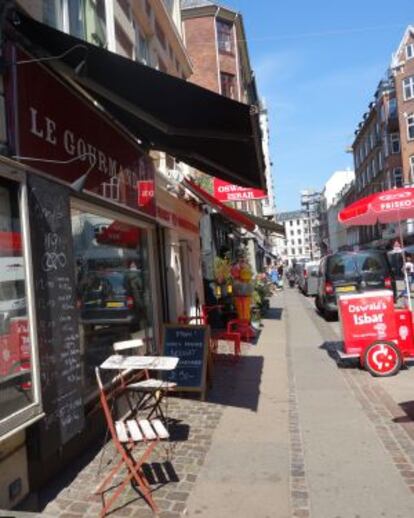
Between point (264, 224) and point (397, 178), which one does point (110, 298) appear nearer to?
point (264, 224)

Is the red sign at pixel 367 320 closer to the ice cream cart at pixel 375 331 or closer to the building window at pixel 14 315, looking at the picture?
the ice cream cart at pixel 375 331

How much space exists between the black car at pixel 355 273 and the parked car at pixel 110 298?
860cm

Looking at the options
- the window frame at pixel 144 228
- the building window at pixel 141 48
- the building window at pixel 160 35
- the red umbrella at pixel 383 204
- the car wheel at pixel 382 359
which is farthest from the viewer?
the building window at pixel 160 35

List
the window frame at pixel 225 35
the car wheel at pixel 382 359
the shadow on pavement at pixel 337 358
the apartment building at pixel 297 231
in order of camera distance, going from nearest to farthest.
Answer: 1. the car wheel at pixel 382 359
2. the shadow on pavement at pixel 337 358
3. the window frame at pixel 225 35
4. the apartment building at pixel 297 231

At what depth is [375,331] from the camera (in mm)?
8586

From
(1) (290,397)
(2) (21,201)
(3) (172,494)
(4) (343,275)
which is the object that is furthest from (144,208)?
(4) (343,275)

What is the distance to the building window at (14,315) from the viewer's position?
13.4ft

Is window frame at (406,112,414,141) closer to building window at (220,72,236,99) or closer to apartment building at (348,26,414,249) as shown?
apartment building at (348,26,414,249)

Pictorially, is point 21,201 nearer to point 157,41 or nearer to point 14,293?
point 14,293

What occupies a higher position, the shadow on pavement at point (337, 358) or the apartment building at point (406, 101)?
the apartment building at point (406, 101)

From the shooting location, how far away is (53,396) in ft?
14.3

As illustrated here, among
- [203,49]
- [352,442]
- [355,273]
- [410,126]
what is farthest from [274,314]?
[410,126]

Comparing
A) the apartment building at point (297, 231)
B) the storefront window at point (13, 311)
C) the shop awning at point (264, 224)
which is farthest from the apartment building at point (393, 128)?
the apartment building at point (297, 231)

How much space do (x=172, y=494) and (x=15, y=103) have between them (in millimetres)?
3137
